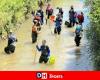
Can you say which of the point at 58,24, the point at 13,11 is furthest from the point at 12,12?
the point at 58,24

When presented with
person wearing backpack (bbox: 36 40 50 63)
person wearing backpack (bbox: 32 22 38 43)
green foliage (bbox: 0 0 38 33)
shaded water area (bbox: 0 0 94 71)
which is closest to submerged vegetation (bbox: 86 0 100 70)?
shaded water area (bbox: 0 0 94 71)

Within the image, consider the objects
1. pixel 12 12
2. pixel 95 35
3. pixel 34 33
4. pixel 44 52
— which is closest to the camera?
pixel 95 35

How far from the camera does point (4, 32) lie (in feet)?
102

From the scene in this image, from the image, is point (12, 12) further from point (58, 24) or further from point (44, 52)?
point (44, 52)

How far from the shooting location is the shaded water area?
25328 mm

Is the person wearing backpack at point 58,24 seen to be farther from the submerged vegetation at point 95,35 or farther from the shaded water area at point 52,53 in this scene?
the submerged vegetation at point 95,35

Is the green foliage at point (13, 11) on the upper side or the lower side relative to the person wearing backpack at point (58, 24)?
upper

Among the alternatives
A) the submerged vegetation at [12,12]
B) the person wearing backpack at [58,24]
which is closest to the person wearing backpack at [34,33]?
the submerged vegetation at [12,12]

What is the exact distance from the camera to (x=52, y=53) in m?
27.8

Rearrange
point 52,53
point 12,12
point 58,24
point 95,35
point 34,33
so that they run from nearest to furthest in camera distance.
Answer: point 95,35, point 52,53, point 34,33, point 58,24, point 12,12

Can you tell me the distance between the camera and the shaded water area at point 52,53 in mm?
25328

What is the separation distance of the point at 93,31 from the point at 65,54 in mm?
4755

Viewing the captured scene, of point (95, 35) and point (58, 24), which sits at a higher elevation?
point (95, 35)
